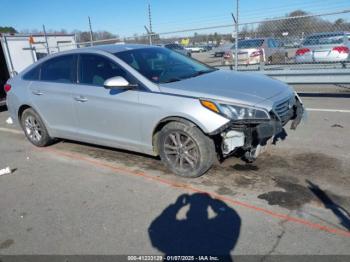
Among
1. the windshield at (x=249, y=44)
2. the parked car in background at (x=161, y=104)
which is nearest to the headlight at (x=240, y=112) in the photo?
the parked car in background at (x=161, y=104)


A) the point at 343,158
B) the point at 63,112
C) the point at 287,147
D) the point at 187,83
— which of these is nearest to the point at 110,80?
the point at 187,83

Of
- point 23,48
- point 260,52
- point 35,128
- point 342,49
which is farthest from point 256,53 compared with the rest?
point 23,48

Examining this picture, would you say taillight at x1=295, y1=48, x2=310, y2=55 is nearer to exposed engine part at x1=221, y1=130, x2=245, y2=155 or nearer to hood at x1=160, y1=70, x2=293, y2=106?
hood at x1=160, y1=70, x2=293, y2=106

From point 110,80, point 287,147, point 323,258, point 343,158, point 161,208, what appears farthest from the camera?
point 287,147

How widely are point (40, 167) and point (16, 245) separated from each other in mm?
2162

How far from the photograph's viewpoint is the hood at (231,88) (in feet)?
12.6

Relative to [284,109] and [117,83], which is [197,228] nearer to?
[284,109]

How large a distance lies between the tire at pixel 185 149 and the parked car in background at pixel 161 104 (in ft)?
0.04

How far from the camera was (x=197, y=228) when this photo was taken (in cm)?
313

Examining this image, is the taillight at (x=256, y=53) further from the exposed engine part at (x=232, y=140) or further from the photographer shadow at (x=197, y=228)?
the photographer shadow at (x=197, y=228)

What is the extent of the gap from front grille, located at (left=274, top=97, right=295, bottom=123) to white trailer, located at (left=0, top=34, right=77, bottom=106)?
9128 mm

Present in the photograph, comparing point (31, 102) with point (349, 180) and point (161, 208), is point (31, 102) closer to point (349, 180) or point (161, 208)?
point (161, 208)

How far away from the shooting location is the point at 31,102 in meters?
5.76

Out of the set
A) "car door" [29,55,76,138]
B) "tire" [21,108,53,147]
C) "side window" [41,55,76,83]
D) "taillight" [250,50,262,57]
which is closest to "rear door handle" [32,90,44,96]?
"car door" [29,55,76,138]
